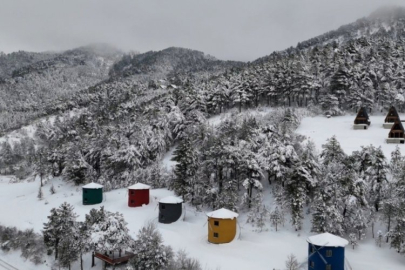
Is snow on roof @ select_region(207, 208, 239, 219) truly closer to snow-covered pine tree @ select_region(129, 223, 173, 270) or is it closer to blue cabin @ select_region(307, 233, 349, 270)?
snow-covered pine tree @ select_region(129, 223, 173, 270)

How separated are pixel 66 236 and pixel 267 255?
60.1ft

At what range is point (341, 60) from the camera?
68125 millimetres

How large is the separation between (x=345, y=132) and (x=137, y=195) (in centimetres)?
3160

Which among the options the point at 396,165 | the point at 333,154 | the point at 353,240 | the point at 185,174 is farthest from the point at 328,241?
the point at 185,174

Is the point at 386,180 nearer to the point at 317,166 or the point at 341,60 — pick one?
the point at 317,166

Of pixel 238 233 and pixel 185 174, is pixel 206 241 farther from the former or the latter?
pixel 185 174

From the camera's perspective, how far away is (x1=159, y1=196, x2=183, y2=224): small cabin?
125ft

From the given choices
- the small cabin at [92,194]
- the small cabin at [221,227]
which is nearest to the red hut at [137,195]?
the small cabin at [92,194]

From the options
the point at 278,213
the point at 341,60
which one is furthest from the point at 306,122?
the point at 278,213

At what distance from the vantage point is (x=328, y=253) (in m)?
26.9

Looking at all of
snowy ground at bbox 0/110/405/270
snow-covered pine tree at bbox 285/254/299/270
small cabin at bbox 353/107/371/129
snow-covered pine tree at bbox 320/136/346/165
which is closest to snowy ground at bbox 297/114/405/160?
Result: snowy ground at bbox 0/110/405/270

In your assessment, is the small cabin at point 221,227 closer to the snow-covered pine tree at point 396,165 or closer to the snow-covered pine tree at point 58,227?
the snow-covered pine tree at point 58,227

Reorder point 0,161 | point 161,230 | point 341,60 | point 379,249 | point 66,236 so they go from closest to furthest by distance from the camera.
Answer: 1. point 379,249
2. point 66,236
3. point 161,230
4. point 341,60
5. point 0,161

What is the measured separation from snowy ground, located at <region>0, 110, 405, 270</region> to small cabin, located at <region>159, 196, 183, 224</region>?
766mm
